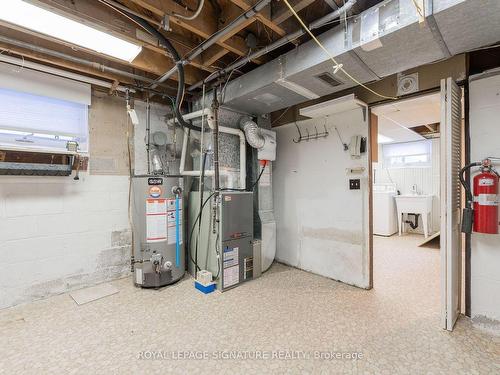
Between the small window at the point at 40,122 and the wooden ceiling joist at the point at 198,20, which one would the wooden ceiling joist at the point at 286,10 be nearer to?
the wooden ceiling joist at the point at 198,20

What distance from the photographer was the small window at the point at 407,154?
19.0 ft

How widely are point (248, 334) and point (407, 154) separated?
594 centimetres

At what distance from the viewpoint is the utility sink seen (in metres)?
5.15

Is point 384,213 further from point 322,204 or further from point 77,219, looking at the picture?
point 77,219

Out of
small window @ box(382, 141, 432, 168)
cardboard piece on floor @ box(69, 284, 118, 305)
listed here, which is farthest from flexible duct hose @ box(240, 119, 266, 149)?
small window @ box(382, 141, 432, 168)

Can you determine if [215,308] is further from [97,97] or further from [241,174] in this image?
[97,97]

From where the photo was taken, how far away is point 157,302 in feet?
7.97

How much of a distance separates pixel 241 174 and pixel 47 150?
203 centimetres

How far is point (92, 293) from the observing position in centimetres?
262

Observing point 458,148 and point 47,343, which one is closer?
point 47,343

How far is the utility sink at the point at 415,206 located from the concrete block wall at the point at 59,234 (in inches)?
209

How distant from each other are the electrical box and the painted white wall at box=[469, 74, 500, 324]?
204 centimetres

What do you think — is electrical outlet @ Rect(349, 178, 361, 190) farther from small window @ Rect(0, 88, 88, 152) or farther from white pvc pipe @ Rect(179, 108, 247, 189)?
small window @ Rect(0, 88, 88, 152)

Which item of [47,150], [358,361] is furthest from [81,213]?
[358,361]
